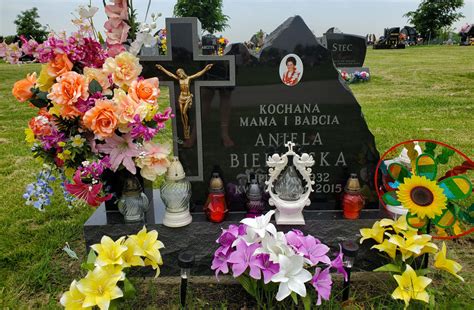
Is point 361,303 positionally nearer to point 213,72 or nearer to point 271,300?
point 271,300

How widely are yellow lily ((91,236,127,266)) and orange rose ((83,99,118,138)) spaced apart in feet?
1.83

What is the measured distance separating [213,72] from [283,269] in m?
1.36

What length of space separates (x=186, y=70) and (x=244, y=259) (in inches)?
51.0

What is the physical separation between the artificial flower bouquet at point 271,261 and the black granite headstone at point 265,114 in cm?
66

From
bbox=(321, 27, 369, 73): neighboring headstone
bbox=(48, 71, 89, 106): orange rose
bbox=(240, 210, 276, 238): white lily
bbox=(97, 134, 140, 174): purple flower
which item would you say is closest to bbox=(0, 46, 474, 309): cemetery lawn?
bbox=(240, 210, 276, 238): white lily

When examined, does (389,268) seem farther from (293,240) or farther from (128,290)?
(128,290)

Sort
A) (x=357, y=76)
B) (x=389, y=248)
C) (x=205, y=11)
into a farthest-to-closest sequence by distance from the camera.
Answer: (x=205, y=11) < (x=357, y=76) < (x=389, y=248)

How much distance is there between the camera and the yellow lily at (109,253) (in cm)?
189

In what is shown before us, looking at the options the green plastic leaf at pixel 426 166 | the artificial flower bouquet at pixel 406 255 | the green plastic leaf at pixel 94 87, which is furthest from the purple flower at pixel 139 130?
the green plastic leaf at pixel 426 166

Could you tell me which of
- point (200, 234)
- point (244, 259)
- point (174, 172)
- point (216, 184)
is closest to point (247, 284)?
point (244, 259)

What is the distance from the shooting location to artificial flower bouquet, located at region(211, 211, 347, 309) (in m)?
1.85

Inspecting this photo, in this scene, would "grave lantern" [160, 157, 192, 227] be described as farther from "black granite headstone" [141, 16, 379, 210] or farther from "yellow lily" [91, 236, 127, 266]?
"yellow lily" [91, 236, 127, 266]

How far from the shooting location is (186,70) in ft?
8.40

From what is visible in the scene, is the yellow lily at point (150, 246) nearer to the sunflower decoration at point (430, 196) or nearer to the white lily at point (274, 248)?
the white lily at point (274, 248)
